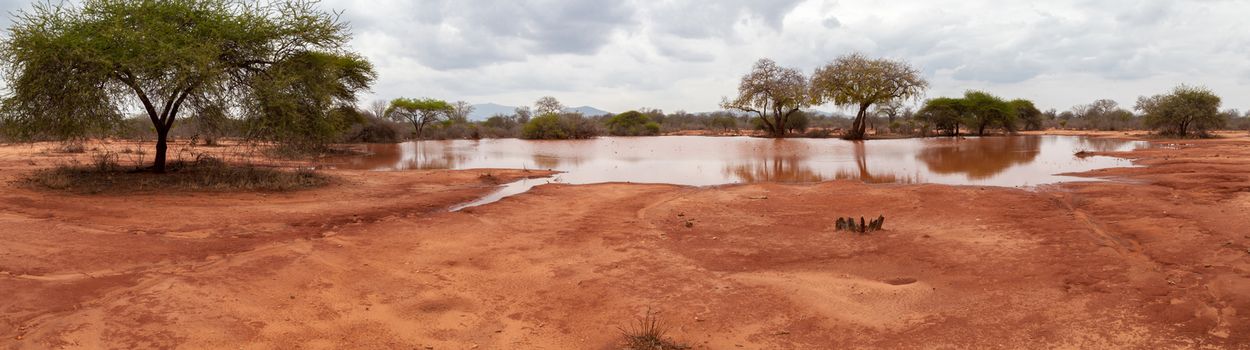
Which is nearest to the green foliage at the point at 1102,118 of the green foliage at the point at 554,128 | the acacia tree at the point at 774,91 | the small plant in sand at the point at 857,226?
the acacia tree at the point at 774,91

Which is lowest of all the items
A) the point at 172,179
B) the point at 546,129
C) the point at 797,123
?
the point at 172,179

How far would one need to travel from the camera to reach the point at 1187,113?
3941 centimetres

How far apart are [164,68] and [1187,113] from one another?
52.6 metres

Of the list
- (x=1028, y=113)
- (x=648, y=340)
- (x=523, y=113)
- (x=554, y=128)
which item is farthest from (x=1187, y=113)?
(x=523, y=113)

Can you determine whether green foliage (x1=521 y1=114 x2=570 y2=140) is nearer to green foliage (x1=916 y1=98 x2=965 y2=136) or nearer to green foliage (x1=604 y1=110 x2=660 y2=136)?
green foliage (x1=604 y1=110 x2=660 y2=136)

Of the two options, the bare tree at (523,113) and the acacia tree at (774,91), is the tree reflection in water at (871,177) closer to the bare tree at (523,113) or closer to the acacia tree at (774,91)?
the acacia tree at (774,91)

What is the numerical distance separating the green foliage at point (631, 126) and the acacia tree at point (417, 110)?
18864 mm

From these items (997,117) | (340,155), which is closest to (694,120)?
(997,117)

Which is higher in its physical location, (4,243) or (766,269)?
(4,243)

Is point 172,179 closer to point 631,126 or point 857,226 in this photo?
point 857,226

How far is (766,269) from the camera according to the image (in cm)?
688

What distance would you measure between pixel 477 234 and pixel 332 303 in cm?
329

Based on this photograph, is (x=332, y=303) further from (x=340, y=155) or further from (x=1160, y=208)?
(x=340, y=155)

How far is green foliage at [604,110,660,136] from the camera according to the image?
66562 mm
